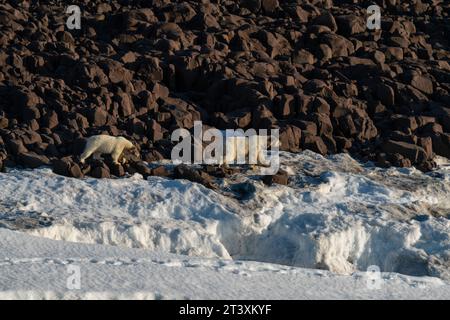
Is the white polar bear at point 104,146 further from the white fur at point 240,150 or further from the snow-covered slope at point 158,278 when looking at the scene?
the snow-covered slope at point 158,278

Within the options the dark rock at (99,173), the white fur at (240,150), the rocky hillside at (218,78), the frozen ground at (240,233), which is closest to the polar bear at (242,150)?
the white fur at (240,150)

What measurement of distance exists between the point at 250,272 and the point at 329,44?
32.6ft

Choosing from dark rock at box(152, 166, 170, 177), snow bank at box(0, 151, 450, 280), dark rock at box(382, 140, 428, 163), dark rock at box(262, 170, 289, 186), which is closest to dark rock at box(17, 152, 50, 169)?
snow bank at box(0, 151, 450, 280)

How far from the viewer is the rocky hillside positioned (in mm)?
17328

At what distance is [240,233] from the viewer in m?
14.5

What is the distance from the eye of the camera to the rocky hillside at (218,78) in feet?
56.9

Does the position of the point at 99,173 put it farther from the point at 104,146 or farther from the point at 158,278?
the point at 158,278

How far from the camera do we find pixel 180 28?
21891 mm

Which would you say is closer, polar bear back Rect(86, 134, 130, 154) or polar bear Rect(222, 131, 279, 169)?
polar bear back Rect(86, 134, 130, 154)

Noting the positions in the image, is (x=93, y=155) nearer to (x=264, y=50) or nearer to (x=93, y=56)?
(x=93, y=56)

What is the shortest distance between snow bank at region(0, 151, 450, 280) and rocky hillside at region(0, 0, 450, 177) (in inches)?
28.2

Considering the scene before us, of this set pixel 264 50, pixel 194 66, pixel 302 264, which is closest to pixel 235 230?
pixel 302 264

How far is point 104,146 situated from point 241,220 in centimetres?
268

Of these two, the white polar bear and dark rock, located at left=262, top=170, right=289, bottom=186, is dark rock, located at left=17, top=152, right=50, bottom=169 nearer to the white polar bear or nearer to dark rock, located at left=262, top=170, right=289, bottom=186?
the white polar bear
